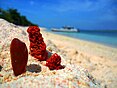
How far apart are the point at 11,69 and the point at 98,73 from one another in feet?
14.2

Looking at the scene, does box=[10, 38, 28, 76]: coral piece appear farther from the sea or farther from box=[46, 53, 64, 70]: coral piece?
the sea

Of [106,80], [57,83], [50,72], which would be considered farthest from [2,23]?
[106,80]

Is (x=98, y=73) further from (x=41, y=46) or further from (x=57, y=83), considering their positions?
(x=57, y=83)

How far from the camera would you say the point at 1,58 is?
5.11m

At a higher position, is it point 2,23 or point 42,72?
point 2,23

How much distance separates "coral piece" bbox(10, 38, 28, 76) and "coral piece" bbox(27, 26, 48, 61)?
2.26ft

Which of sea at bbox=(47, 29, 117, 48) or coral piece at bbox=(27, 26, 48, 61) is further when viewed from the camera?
sea at bbox=(47, 29, 117, 48)

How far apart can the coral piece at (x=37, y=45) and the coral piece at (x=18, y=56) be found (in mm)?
690

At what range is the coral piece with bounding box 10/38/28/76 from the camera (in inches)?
172

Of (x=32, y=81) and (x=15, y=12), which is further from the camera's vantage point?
(x=15, y=12)

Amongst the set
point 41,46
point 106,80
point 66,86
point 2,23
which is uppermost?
point 2,23

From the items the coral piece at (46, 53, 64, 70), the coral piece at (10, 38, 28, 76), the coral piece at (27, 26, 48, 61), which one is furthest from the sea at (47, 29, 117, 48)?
the coral piece at (10, 38, 28, 76)

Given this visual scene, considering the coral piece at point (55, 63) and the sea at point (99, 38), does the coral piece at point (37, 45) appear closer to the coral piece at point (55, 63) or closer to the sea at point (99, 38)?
the coral piece at point (55, 63)

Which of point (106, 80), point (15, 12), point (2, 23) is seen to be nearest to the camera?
point (2, 23)
